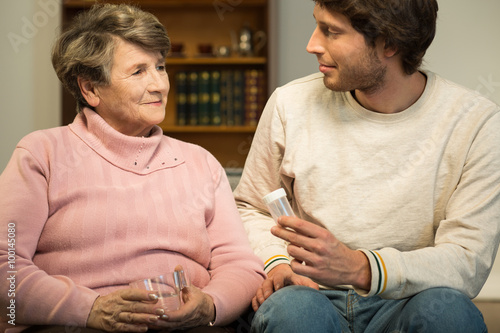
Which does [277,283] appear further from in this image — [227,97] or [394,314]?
[227,97]

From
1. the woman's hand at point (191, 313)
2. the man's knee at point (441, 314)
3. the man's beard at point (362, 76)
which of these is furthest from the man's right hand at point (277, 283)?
the man's beard at point (362, 76)

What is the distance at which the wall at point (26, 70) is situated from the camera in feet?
10.8

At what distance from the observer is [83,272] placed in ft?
4.10

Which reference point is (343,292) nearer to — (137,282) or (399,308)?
(399,308)

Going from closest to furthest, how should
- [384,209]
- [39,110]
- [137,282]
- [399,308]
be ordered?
[137,282], [399,308], [384,209], [39,110]

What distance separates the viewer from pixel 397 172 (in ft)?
4.52

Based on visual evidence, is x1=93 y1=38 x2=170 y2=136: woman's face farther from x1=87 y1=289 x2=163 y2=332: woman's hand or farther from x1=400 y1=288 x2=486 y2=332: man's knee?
x1=400 y1=288 x2=486 y2=332: man's knee

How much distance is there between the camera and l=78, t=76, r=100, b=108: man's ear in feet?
4.66

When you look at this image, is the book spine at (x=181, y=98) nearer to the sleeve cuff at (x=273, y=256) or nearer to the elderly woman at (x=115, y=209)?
the elderly woman at (x=115, y=209)

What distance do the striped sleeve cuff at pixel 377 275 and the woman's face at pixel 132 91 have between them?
2.03 ft

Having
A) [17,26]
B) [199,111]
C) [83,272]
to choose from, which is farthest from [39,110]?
[83,272]

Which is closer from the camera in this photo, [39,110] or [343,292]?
[343,292]

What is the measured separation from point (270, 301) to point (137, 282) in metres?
0.28

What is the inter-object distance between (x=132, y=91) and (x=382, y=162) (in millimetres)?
636
